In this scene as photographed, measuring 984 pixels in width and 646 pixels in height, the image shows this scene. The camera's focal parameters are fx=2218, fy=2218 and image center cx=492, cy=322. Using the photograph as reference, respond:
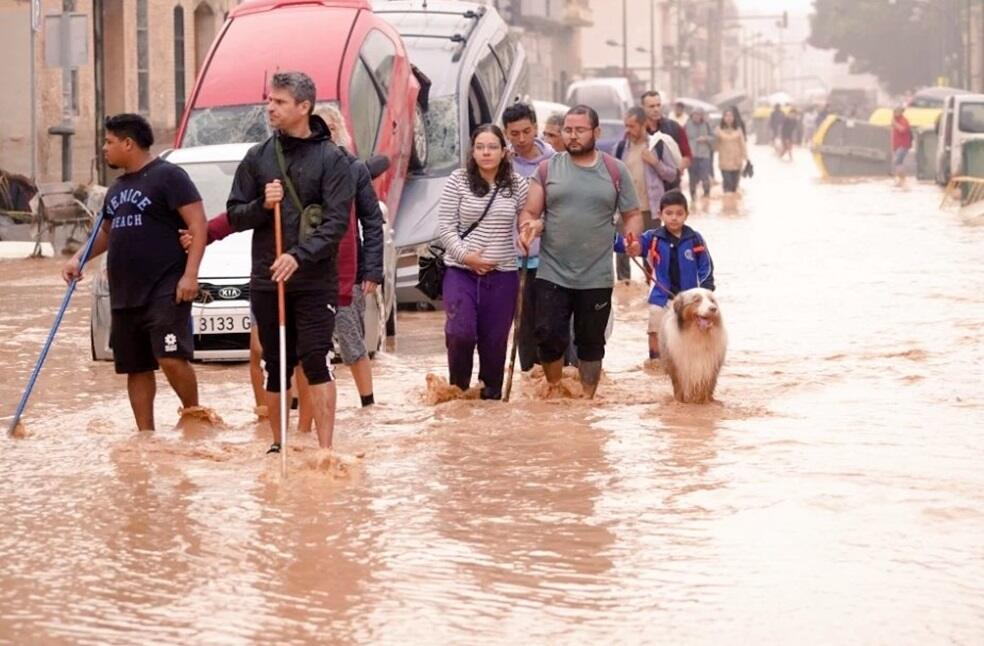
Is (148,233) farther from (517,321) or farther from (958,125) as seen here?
(958,125)

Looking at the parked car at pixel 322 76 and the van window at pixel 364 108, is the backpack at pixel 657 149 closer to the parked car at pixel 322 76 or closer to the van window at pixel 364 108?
the parked car at pixel 322 76

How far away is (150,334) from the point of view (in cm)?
1027

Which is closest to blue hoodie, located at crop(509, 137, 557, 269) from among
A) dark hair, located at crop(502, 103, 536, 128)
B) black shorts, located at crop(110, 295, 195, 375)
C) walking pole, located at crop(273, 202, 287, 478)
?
dark hair, located at crop(502, 103, 536, 128)

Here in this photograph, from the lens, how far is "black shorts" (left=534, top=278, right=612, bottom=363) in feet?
38.2

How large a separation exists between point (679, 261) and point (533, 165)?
1222mm

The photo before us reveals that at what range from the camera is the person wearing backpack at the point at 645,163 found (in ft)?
57.1

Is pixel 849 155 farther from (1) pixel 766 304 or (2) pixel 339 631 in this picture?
(2) pixel 339 631

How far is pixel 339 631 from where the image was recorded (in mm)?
6613

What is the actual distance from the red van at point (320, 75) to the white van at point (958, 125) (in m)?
21.6

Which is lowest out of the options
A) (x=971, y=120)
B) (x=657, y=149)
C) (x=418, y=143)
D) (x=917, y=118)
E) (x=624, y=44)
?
(x=657, y=149)

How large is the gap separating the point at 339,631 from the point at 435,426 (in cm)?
449

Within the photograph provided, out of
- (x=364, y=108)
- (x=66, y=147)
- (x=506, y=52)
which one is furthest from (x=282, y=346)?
(x=66, y=147)

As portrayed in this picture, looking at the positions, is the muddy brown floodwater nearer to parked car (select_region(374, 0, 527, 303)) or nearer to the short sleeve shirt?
the short sleeve shirt

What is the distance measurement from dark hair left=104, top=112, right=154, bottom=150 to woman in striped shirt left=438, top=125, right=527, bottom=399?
1838mm
